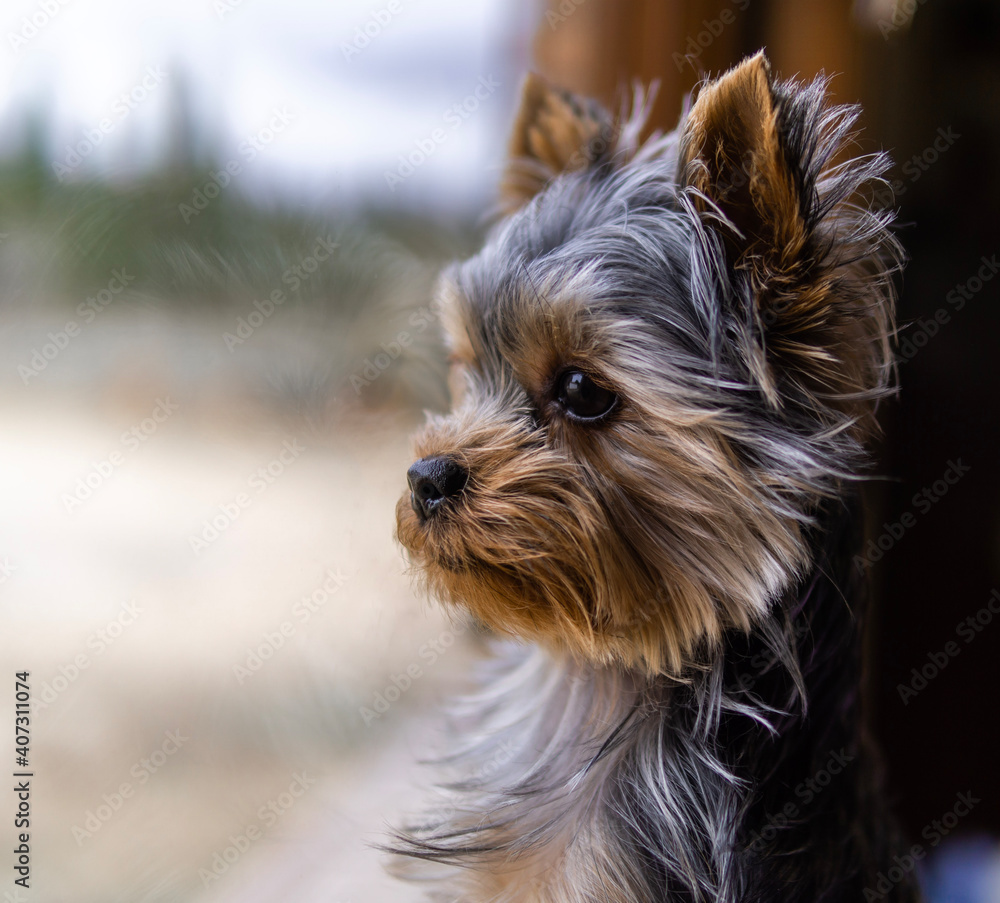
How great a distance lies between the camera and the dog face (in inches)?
32.3

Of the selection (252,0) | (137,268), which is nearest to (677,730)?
(137,268)

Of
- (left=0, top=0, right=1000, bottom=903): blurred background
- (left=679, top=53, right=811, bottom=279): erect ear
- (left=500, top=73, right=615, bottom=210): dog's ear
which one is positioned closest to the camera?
(left=679, top=53, right=811, bottom=279): erect ear

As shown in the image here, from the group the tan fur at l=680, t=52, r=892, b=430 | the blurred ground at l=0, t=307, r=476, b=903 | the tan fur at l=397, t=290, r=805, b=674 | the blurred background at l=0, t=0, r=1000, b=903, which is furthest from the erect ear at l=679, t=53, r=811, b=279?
the blurred ground at l=0, t=307, r=476, b=903

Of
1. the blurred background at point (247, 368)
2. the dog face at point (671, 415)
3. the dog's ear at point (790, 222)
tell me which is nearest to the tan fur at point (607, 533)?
the dog face at point (671, 415)

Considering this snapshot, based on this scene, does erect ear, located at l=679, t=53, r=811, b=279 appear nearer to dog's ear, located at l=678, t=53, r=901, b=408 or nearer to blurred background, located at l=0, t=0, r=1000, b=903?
dog's ear, located at l=678, t=53, r=901, b=408

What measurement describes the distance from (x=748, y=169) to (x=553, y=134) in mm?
385

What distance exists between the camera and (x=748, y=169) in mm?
794

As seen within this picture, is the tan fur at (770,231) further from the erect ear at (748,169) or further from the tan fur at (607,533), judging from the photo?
the tan fur at (607,533)

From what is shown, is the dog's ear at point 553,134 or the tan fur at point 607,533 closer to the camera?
the tan fur at point 607,533

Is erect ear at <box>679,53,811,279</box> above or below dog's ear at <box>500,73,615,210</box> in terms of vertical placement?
below

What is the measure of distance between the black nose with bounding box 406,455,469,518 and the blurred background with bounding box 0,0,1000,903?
23cm

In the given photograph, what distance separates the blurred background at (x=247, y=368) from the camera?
835mm

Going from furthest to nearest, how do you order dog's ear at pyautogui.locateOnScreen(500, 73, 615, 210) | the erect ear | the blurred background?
dog's ear at pyautogui.locateOnScreen(500, 73, 615, 210), the blurred background, the erect ear

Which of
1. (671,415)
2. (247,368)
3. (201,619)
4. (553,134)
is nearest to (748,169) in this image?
(671,415)
